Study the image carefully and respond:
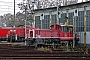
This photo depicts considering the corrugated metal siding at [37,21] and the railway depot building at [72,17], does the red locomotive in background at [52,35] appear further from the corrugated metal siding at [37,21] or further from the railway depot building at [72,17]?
the corrugated metal siding at [37,21]

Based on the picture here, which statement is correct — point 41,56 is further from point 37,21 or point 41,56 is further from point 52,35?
point 37,21

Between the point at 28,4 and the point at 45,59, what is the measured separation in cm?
6211

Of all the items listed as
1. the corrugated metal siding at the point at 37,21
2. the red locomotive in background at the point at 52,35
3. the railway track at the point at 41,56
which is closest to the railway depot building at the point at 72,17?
the corrugated metal siding at the point at 37,21

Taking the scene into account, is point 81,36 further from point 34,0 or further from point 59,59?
point 34,0

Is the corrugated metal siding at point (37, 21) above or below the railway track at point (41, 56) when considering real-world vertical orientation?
above

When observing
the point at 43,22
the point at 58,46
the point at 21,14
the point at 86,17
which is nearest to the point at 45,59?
the point at 58,46

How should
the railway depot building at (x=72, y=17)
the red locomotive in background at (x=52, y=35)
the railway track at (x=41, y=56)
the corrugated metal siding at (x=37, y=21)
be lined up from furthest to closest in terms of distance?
1. the corrugated metal siding at (x=37, y=21)
2. the railway depot building at (x=72, y=17)
3. the red locomotive in background at (x=52, y=35)
4. the railway track at (x=41, y=56)

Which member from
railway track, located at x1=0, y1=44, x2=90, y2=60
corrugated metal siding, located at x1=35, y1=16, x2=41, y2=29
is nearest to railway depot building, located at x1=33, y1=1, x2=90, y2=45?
corrugated metal siding, located at x1=35, y1=16, x2=41, y2=29

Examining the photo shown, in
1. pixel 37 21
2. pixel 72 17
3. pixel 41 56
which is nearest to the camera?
pixel 41 56

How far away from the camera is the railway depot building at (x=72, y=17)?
33.0 m

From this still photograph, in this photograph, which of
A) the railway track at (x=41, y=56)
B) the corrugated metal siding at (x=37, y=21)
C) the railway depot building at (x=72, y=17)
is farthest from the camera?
the corrugated metal siding at (x=37, y=21)

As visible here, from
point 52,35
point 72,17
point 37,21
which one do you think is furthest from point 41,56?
point 37,21

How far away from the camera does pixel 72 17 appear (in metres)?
36.0

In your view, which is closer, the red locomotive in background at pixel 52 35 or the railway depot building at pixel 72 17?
the red locomotive in background at pixel 52 35
